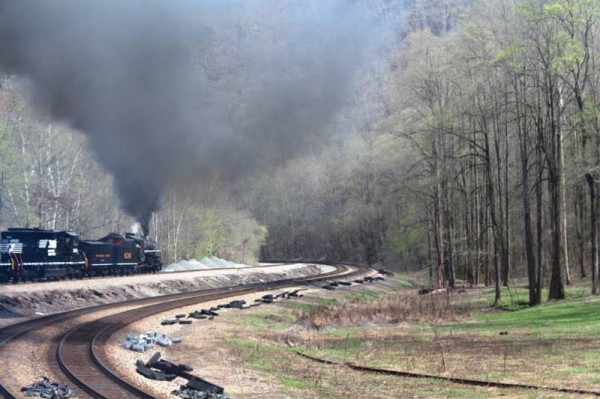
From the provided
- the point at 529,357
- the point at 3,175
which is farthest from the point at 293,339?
the point at 3,175

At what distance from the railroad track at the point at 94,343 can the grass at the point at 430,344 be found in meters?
3.26

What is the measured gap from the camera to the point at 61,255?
107ft

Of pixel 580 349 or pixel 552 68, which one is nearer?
pixel 580 349

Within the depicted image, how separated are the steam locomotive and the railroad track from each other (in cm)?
597

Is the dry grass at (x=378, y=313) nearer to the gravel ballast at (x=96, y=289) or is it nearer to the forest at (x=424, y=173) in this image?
the forest at (x=424, y=173)

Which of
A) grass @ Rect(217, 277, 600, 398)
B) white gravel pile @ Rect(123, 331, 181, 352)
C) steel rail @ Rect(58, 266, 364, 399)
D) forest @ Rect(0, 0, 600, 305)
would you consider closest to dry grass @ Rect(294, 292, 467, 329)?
grass @ Rect(217, 277, 600, 398)

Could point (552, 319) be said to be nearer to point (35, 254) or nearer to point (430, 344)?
point (430, 344)

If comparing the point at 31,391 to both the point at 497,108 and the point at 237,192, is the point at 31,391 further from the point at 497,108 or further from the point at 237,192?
the point at 237,192

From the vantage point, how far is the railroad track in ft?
38.0

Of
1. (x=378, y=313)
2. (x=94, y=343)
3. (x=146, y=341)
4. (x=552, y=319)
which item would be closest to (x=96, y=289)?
(x=378, y=313)

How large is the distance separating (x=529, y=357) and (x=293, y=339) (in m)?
7.65

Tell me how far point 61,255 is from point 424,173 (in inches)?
818

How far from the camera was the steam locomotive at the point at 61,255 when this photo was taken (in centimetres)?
3083

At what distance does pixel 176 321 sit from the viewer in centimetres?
2259
